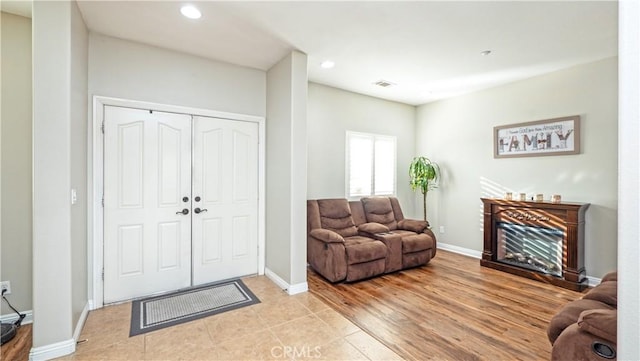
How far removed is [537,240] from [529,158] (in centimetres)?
119

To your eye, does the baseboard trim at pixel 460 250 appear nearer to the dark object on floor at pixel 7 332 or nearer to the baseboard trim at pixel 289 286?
the baseboard trim at pixel 289 286

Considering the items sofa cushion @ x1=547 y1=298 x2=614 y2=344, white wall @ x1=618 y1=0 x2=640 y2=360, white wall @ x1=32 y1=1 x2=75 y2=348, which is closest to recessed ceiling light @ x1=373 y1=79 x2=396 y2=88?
sofa cushion @ x1=547 y1=298 x2=614 y2=344

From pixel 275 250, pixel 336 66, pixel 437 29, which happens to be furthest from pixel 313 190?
pixel 437 29

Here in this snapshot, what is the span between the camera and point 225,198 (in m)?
3.60

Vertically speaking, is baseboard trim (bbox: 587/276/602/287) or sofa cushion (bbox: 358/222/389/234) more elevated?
sofa cushion (bbox: 358/222/389/234)

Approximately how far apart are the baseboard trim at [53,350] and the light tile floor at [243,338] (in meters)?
0.06

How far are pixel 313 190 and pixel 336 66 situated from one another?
1.85m

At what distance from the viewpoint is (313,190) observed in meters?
4.50

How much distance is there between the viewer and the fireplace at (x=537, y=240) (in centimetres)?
349

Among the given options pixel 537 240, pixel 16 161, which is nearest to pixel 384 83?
pixel 537 240

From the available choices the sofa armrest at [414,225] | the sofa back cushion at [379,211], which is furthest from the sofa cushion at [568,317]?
the sofa back cushion at [379,211]

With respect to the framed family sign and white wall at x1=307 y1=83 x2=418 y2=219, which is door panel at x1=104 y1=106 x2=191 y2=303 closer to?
white wall at x1=307 y1=83 x2=418 y2=219

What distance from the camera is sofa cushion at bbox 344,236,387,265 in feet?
11.7

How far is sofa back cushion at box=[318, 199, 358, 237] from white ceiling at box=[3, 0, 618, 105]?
76.4 inches
